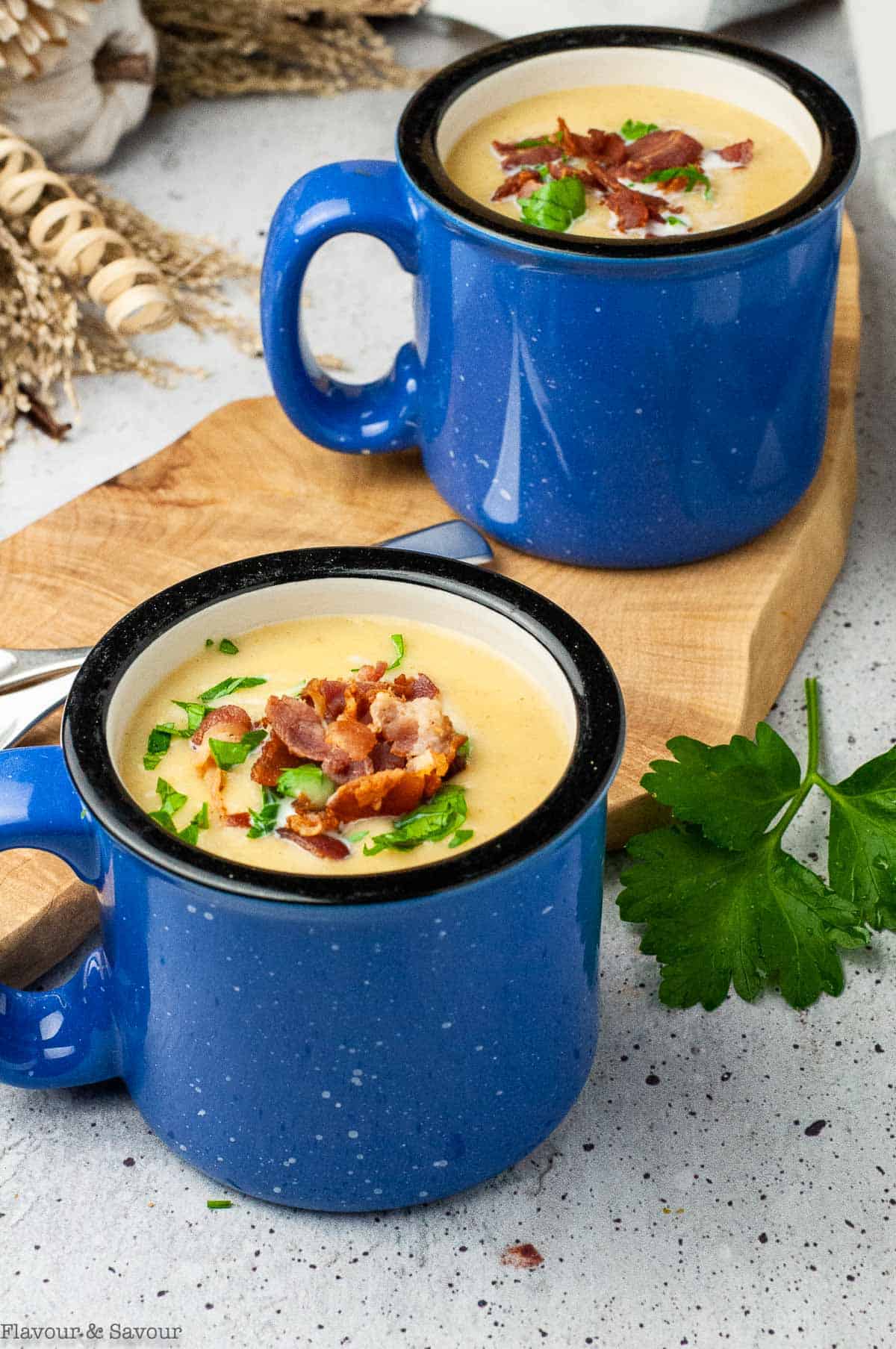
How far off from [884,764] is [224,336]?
3.37ft

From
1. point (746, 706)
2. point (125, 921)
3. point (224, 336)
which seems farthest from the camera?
point (224, 336)

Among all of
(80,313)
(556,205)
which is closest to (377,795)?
(556,205)

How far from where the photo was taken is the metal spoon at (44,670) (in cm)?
141

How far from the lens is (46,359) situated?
6.21ft

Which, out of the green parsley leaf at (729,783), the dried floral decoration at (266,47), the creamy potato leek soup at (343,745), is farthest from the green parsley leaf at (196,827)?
the dried floral decoration at (266,47)

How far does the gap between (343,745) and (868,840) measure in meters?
0.44

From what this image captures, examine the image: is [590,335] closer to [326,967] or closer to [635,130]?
[635,130]

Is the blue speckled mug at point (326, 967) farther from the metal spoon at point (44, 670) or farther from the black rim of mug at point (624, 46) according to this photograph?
the black rim of mug at point (624, 46)

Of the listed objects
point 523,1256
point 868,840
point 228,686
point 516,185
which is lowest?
point 523,1256

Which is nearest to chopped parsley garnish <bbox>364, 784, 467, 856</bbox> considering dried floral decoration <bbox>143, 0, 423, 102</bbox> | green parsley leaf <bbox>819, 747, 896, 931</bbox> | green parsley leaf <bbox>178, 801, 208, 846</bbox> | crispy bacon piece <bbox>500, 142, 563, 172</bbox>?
green parsley leaf <bbox>178, 801, 208, 846</bbox>

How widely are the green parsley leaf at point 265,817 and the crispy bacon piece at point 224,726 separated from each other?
0.05 metres

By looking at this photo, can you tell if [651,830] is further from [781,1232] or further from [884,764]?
[781,1232]

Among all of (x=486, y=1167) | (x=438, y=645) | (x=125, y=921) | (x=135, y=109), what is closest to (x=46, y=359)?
(x=135, y=109)

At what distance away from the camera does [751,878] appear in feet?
4.23
